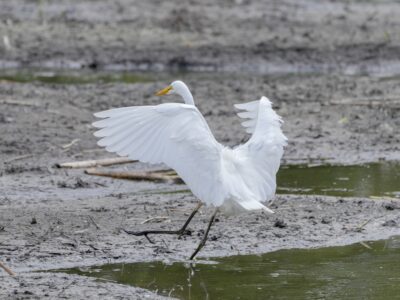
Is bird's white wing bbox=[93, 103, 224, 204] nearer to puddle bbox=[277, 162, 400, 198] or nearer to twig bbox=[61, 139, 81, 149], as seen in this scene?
puddle bbox=[277, 162, 400, 198]

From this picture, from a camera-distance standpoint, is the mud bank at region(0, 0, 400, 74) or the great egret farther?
the mud bank at region(0, 0, 400, 74)

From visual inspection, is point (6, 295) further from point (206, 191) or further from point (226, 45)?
point (226, 45)

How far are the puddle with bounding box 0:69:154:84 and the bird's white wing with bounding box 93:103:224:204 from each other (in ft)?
29.4

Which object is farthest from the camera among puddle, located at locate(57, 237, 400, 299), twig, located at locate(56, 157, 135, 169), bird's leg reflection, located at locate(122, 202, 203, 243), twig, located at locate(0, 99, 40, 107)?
twig, located at locate(0, 99, 40, 107)

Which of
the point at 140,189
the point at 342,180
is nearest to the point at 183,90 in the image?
the point at 140,189

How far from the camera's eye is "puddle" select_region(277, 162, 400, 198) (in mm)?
9852

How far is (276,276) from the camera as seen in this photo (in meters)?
7.23

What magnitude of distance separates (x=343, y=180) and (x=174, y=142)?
3.77 m

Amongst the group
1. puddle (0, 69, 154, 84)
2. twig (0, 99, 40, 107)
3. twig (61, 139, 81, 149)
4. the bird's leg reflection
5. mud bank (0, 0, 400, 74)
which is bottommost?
the bird's leg reflection

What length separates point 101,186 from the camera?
9891 mm

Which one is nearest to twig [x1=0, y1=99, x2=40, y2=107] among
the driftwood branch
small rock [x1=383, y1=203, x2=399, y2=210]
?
the driftwood branch

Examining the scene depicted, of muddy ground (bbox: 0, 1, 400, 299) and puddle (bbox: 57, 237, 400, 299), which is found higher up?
muddy ground (bbox: 0, 1, 400, 299)

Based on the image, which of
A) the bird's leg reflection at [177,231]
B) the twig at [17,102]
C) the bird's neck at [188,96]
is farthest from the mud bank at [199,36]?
the bird's leg reflection at [177,231]

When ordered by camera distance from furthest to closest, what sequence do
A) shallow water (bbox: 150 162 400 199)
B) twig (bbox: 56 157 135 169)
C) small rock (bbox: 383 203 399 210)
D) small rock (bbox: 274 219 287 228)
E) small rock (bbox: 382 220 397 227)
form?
twig (bbox: 56 157 135 169) < shallow water (bbox: 150 162 400 199) < small rock (bbox: 383 203 399 210) < small rock (bbox: 382 220 397 227) < small rock (bbox: 274 219 287 228)
